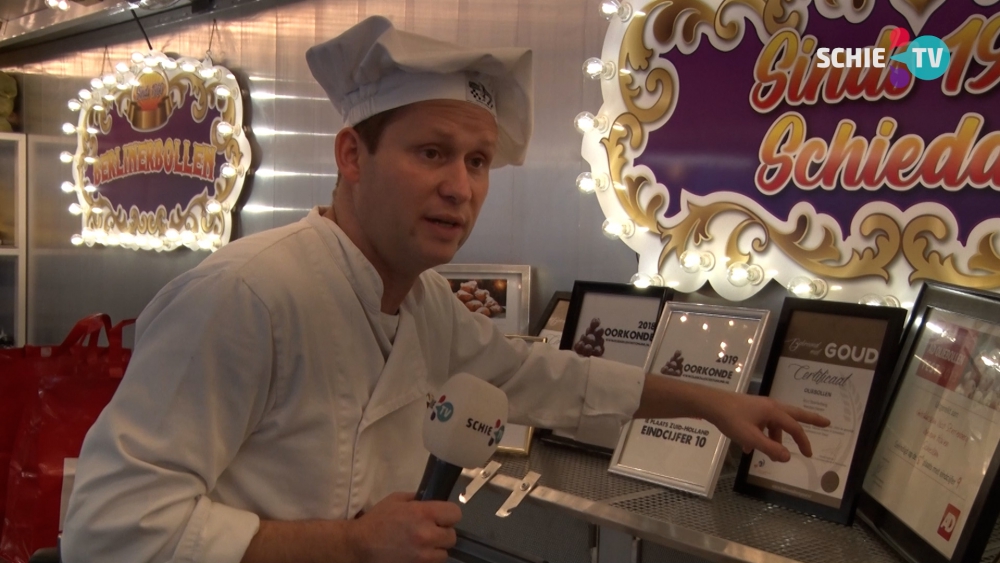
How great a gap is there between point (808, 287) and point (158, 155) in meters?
2.61

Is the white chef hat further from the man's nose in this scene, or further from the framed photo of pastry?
the framed photo of pastry

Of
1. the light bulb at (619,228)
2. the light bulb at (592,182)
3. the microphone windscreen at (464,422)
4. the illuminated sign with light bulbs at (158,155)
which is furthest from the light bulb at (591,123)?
the illuminated sign with light bulbs at (158,155)

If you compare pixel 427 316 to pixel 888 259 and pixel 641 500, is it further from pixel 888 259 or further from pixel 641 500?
pixel 888 259

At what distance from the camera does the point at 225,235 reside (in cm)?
273

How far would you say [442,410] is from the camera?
0.91m

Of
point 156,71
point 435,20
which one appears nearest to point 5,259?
point 156,71

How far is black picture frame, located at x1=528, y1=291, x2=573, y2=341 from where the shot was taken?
1813mm

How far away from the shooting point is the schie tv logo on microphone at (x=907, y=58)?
1329 mm

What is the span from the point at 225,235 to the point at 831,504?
2.22 metres

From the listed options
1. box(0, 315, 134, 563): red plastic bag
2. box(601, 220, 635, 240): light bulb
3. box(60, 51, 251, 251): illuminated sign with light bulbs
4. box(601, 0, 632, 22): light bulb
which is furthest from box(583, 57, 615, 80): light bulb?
box(0, 315, 134, 563): red plastic bag

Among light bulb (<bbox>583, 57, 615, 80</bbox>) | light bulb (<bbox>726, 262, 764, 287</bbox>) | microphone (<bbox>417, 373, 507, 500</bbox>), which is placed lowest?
microphone (<bbox>417, 373, 507, 500</bbox>)

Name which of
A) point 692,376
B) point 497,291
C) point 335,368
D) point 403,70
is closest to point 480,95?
point 403,70

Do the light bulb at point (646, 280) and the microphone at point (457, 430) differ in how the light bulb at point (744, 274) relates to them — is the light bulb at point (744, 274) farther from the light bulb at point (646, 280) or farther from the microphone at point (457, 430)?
the microphone at point (457, 430)

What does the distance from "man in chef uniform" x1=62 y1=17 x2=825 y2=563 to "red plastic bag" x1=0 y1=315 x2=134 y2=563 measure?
1.67 meters
